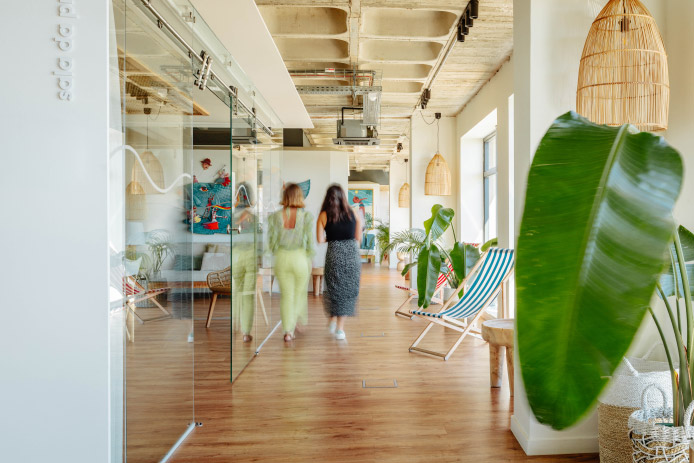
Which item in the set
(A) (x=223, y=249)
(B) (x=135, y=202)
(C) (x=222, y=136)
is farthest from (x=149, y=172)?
(A) (x=223, y=249)

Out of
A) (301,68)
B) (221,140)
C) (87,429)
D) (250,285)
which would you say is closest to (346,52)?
(301,68)

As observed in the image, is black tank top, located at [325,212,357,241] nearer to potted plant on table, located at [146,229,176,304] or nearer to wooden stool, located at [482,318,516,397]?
wooden stool, located at [482,318,516,397]

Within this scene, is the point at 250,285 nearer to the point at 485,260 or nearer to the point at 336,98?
the point at 485,260

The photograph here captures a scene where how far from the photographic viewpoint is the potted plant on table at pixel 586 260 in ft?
1.78

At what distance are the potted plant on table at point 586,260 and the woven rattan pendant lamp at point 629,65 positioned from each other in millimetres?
1539

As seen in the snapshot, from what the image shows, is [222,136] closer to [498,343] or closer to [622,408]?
[498,343]

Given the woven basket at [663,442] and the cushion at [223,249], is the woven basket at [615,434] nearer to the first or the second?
the woven basket at [663,442]

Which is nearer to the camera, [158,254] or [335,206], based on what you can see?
[158,254]

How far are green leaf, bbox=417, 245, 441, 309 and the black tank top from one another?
744mm

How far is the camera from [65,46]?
5.13ft

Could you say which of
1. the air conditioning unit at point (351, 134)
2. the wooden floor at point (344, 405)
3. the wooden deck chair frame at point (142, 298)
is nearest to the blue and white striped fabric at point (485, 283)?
the wooden floor at point (344, 405)

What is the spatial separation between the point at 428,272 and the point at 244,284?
1.67 meters

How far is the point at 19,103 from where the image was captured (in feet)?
5.05

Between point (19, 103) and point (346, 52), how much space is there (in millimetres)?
3982
